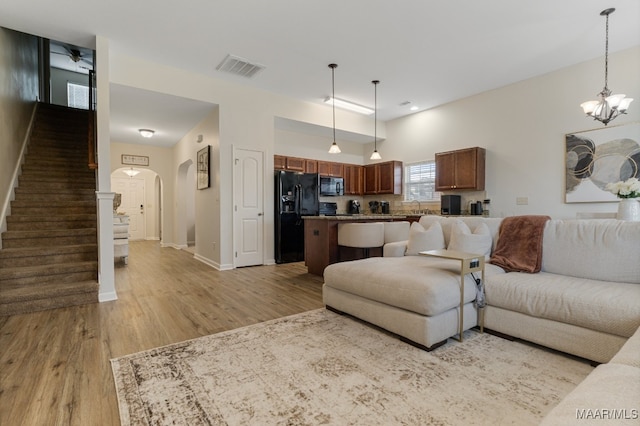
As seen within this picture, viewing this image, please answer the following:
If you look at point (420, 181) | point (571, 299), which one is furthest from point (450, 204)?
point (571, 299)

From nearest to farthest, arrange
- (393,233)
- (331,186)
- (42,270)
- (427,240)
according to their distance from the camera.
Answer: (427,240) → (42,270) → (393,233) → (331,186)

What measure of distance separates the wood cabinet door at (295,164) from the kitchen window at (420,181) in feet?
7.86

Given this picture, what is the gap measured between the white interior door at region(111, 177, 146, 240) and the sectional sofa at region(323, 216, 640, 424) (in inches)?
364

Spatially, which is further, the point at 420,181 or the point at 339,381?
the point at 420,181

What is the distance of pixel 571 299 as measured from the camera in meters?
2.05

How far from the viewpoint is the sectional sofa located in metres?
1.98

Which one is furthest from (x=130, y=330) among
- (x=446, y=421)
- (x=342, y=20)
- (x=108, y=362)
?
(x=342, y=20)

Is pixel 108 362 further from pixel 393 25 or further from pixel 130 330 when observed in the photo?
pixel 393 25

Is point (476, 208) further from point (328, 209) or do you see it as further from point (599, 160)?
point (328, 209)

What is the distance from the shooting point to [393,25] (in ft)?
11.8

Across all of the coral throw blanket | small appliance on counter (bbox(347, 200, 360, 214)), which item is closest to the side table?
the coral throw blanket

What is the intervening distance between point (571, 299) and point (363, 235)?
2.42 meters

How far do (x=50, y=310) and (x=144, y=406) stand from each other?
2.46 metres

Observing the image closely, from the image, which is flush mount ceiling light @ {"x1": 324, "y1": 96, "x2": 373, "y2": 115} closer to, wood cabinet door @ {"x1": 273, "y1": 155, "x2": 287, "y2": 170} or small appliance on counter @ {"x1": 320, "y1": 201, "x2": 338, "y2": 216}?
wood cabinet door @ {"x1": 273, "y1": 155, "x2": 287, "y2": 170}
